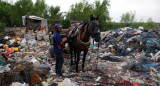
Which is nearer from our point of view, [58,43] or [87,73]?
[58,43]

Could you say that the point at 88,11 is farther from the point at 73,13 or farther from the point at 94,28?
the point at 94,28

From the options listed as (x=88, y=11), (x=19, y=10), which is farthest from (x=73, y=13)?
(x=19, y=10)

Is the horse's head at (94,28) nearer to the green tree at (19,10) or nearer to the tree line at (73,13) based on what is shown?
the tree line at (73,13)

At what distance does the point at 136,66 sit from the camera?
5.14m

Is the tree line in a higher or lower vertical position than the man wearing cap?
higher

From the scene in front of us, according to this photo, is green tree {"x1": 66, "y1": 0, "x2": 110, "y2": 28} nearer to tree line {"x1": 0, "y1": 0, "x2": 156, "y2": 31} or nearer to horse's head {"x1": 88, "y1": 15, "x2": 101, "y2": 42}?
tree line {"x1": 0, "y1": 0, "x2": 156, "y2": 31}

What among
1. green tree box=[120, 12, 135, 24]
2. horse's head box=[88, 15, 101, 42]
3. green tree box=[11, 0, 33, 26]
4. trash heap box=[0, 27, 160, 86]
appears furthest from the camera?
green tree box=[120, 12, 135, 24]

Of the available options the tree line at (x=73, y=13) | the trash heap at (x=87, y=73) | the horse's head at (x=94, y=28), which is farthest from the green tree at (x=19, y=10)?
the horse's head at (x=94, y=28)

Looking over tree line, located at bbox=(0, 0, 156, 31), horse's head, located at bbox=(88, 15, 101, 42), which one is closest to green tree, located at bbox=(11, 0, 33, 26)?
tree line, located at bbox=(0, 0, 156, 31)

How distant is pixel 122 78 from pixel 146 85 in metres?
0.77

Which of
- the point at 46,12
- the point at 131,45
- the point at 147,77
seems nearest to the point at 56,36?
the point at 147,77

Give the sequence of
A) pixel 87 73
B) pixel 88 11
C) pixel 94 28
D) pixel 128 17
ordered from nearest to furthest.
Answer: pixel 94 28
pixel 87 73
pixel 88 11
pixel 128 17

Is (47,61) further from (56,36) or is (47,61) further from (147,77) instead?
(147,77)

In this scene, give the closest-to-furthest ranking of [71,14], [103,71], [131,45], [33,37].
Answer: [103,71], [131,45], [33,37], [71,14]
